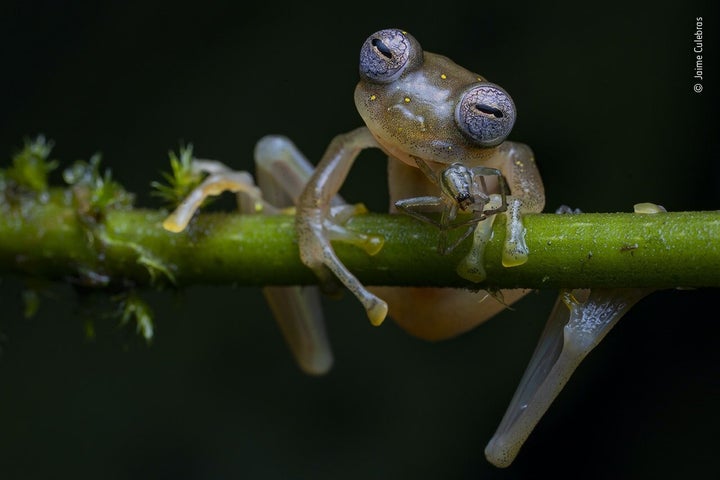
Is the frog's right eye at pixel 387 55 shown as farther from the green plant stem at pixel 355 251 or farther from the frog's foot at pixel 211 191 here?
the frog's foot at pixel 211 191

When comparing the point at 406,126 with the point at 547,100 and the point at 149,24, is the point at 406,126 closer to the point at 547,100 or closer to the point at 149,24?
the point at 547,100

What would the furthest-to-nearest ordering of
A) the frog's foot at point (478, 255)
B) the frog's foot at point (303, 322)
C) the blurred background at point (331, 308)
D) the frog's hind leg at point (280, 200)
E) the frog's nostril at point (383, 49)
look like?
the blurred background at point (331, 308), the frog's foot at point (303, 322), the frog's hind leg at point (280, 200), the frog's nostril at point (383, 49), the frog's foot at point (478, 255)

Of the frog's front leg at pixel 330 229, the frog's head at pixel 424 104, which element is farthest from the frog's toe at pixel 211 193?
the frog's head at pixel 424 104

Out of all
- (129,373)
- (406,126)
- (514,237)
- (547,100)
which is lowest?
(129,373)

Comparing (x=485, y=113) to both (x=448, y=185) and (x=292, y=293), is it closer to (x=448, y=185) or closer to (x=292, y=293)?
(x=448, y=185)

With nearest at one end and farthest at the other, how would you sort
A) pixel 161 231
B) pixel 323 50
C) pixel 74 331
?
pixel 161 231
pixel 323 50
pixel 74 331

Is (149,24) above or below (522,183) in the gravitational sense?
above

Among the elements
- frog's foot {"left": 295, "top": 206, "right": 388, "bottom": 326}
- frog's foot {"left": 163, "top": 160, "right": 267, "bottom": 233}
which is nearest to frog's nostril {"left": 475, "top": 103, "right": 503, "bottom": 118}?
frog's foot {"left": 295, "top": 206, "right": 388, "bottom": 326}

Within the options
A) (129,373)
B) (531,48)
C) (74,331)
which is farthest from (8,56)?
(531,48)

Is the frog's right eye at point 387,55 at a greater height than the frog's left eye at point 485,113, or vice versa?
the frog's right eye at point 387,55
